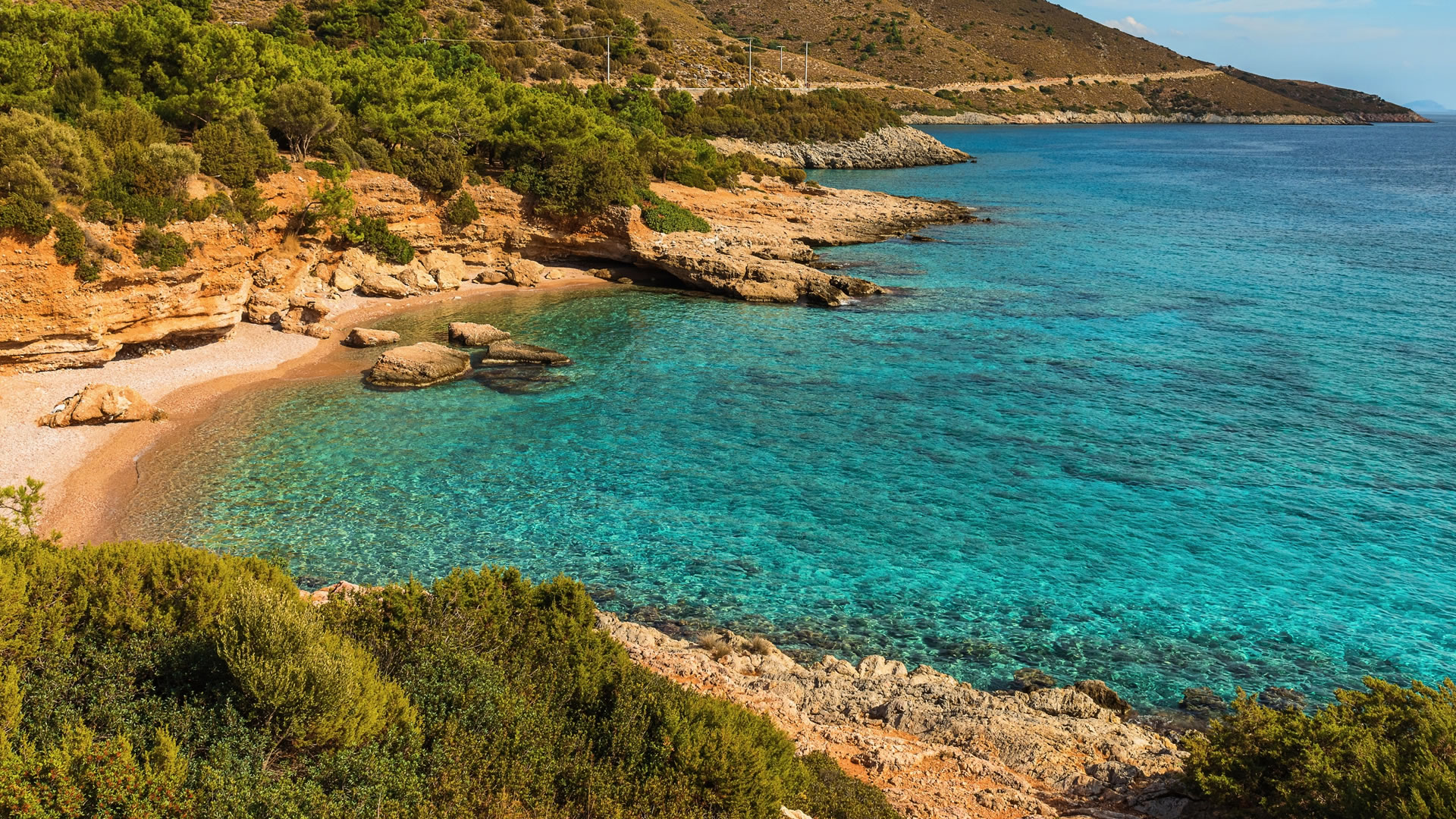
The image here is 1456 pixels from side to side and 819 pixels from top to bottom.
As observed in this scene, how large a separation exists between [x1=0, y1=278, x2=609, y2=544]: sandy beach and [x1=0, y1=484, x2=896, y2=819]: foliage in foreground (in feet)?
31.5

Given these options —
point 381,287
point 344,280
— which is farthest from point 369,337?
point 344,280

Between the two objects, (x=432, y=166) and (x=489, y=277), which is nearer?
(x=432, y=166)

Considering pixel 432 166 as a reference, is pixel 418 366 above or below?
below

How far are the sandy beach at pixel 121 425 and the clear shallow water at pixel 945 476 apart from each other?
0.97 metres

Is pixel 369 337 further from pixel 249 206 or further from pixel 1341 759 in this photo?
pixel 1341 759

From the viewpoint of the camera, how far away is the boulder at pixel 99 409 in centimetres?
2095

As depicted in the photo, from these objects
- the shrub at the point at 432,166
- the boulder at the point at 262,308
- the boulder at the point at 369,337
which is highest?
the shrub at the point at 432,166

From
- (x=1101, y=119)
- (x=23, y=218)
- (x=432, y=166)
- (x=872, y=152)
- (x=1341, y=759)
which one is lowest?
(x=1341, y=759)

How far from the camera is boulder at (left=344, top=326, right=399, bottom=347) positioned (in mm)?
28750

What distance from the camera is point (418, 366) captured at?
25844 millimetres

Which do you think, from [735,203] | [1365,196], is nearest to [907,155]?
[1365,196]

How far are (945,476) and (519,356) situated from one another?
1449 centimetres

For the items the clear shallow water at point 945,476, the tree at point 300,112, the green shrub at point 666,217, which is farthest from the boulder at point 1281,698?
the tree at point 300,112

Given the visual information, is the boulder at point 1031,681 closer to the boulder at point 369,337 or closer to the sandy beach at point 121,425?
the sandy beach at point 121,425
